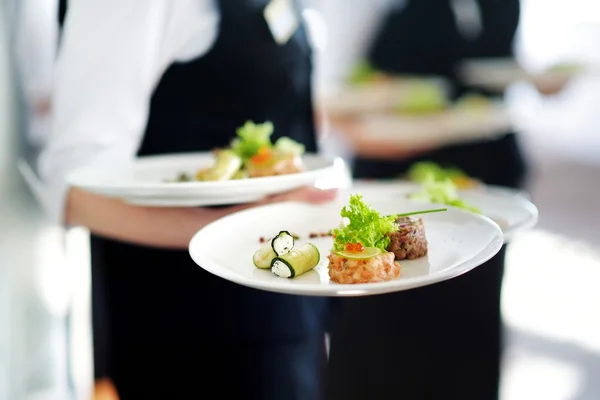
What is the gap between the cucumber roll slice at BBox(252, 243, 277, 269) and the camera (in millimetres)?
814

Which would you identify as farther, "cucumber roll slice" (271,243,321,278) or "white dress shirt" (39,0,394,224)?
"white dress shirt" (39,0,394,224)

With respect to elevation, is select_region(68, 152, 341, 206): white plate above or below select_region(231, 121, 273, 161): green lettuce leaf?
below

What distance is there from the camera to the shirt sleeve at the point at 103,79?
1154 millimetres

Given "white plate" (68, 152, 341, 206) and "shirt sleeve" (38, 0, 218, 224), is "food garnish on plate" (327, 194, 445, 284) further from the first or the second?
"shirt sleeve" (38, 0, 218, 224)

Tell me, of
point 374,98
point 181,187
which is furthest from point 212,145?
point 374,98

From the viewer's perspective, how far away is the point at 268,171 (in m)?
1.12

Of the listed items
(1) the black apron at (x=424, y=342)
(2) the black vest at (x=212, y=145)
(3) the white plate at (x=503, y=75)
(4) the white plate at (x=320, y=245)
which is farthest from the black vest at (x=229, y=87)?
(3) the white plate at (x=503, y=75)

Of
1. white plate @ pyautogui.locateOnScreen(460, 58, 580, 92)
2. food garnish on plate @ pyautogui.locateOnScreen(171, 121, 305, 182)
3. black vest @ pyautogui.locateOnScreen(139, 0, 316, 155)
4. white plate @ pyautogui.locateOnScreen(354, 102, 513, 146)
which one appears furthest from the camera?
white plate @ pyautogui.locateOnScreen(460, 58, 580, 92)

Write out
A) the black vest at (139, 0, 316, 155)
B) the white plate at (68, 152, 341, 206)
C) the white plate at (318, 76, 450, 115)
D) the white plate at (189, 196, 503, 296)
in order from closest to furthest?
the white plate at (189, 196, 503, 296)
the white plate at (68, 152, 341, 206)
the black vest at (139, 0, 316, 155)
the white plate at (318, 76, 450, 115)

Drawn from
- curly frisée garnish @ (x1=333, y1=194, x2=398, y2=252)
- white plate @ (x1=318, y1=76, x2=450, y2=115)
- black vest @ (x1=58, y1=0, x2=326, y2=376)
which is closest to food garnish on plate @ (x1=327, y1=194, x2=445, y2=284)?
curly frisée garnish @ (x1=333, y1=194, x2=398, y2=252)

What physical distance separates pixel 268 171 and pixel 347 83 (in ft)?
11.3

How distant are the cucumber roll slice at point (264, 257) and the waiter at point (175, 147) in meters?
0.33

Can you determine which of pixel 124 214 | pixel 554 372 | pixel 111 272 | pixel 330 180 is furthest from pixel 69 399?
pixel 554 372

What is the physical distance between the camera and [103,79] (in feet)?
3.80
